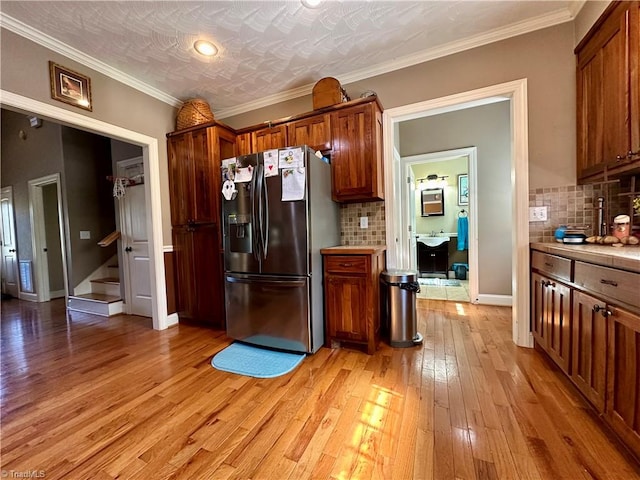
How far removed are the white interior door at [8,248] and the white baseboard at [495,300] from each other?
8.06 metres

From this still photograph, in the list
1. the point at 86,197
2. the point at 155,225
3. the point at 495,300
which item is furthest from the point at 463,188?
the point at 86,197

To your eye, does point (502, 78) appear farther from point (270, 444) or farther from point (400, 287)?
point (270, 444)

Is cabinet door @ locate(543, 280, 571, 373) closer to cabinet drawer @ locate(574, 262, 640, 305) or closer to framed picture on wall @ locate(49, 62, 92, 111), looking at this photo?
cabinet drawer @ locate(574, 262, 640, 305)

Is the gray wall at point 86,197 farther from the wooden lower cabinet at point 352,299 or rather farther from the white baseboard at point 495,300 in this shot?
the white baseboard at point 495,300

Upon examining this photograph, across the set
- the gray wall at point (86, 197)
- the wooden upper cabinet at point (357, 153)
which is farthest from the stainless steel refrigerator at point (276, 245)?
the gray wall at point (86, 197)

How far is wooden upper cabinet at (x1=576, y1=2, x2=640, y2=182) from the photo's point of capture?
1472 millimetres

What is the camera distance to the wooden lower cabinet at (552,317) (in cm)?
154

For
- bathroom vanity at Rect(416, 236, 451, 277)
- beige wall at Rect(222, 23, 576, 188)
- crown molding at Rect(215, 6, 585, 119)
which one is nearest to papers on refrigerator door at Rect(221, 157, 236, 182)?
crown molding at Rect(215, 6, 585, 119)

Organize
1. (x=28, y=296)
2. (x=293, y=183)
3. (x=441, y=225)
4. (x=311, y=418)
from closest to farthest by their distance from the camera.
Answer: (x=311, y=418) → (x=293, y=183) → (x=28, y=296) → (x=441, y=225)

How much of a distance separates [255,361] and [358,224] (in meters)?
1.63

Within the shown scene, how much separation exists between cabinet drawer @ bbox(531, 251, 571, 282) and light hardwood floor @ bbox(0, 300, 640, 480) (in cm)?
70

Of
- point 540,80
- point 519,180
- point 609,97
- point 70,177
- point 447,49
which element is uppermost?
point 447,49

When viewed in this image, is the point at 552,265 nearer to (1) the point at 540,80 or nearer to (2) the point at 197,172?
(1) the point at 540,80

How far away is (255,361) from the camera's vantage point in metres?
2.09
